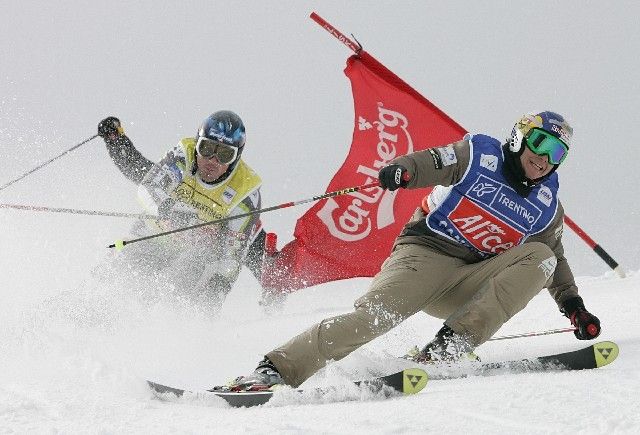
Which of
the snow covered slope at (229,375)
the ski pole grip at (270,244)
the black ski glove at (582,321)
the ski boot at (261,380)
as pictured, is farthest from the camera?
the ski pole grip at (270,244)

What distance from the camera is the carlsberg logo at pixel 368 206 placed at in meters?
8.03

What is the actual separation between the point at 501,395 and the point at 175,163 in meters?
4.86

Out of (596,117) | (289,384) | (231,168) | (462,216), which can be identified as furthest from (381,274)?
(596,117)

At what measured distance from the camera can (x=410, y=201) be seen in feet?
26.5

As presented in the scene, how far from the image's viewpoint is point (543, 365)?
388cm

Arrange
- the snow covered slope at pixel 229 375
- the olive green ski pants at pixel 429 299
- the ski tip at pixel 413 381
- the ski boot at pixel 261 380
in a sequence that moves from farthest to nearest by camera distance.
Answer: the olive green ski pants at pixel 429 299 → the ski boot at pixel 261 380 → the ski tip at pixel 413 381 → the snow covered slope at pixel 229 375

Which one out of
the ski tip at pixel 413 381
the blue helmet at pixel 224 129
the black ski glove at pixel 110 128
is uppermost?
the black ski glove at pixel 110 128

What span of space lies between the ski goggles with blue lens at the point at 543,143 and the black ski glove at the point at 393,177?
694mm

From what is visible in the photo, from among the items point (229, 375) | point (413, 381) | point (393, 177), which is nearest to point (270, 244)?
point (229, 375)

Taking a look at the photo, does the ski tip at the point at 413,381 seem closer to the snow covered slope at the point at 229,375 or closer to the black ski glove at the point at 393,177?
the snow covered slope at the point at 229,375

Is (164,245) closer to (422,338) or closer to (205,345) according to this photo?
(205,345)

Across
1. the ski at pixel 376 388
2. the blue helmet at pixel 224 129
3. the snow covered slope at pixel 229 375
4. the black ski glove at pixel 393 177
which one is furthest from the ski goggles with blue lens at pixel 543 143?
the blue helmet at pixel 224 129

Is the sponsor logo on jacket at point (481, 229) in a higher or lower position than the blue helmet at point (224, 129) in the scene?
lower

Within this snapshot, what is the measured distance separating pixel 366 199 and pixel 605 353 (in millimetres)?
4437
